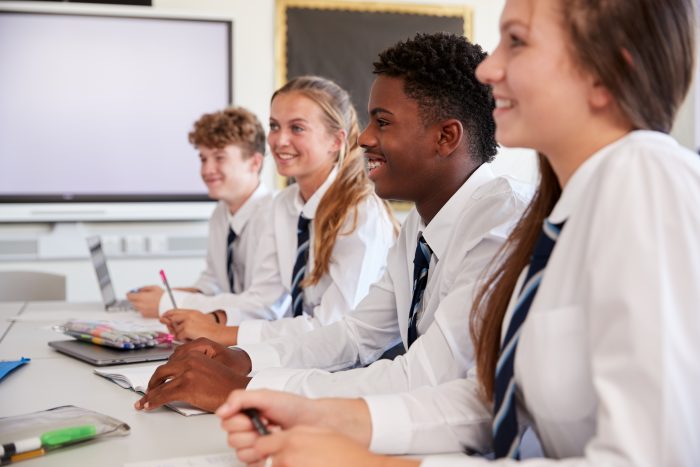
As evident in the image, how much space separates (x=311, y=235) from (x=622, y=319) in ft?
5.55

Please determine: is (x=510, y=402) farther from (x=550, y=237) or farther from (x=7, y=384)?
(x=7, y=384)

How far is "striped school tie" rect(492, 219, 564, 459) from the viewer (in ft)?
3.00

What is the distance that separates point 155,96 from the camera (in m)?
4.19

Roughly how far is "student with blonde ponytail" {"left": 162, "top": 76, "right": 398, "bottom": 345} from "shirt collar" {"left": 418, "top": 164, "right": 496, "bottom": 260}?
0.60 m

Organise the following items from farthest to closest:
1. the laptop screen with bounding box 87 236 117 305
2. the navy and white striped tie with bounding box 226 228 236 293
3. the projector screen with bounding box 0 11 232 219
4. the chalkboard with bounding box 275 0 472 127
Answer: the chalkboard with bounding box 275 0 472 127
the projector screen with bounding box 0 11 232 219
the navy and white striped tie with bounding box 226 228 236 293
the laptop screen with bounding box 87 236 117 305

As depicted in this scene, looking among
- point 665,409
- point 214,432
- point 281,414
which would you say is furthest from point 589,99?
point 214,432

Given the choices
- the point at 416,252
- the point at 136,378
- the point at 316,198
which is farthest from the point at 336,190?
the point at 136,378

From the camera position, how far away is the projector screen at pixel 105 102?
4.04 metres

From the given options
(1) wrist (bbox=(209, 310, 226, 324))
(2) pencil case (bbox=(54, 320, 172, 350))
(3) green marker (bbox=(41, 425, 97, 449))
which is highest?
(3) green marker (bbox=(41, 425, 97, 449))

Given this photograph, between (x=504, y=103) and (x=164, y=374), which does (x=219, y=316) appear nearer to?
(x=164, y=374)

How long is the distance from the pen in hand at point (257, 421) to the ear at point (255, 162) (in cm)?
236

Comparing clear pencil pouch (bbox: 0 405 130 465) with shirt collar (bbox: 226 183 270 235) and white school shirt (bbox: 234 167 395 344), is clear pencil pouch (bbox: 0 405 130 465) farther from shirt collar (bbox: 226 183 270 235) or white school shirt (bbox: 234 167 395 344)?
shirt collar (bbox: 226 183 270 235)

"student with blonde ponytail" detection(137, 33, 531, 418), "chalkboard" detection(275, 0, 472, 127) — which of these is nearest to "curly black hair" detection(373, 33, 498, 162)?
"student with blonde ponytail" detection(137, 33, 531, 418)

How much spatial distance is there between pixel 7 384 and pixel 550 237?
1117mm
